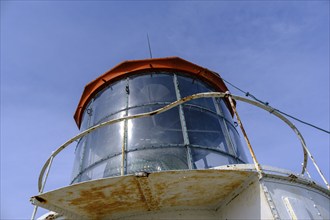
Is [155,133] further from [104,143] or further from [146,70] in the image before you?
[146,70]

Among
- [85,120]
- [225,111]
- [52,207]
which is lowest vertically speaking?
[52,207]

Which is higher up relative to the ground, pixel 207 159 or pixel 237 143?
pixel 237 143

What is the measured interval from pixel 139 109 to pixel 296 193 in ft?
9.78

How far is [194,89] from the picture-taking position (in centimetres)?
594

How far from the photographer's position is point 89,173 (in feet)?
16.3

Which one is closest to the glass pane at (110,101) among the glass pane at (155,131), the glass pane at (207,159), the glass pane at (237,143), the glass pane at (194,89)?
the glass pane at (155,131)

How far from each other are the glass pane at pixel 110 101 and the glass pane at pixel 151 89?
18 centimetres

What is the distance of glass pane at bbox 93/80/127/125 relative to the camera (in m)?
5.60

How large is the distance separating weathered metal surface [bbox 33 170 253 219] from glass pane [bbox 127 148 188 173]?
0.66 metres

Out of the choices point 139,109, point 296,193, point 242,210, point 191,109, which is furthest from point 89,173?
point 296,193

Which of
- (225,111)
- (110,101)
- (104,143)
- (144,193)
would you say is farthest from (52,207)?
(225,111)

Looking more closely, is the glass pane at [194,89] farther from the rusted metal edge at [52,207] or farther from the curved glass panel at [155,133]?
the rusted metal edge at [52,207]

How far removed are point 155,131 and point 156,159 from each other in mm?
568

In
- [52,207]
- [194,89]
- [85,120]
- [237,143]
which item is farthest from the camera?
[85,120]
